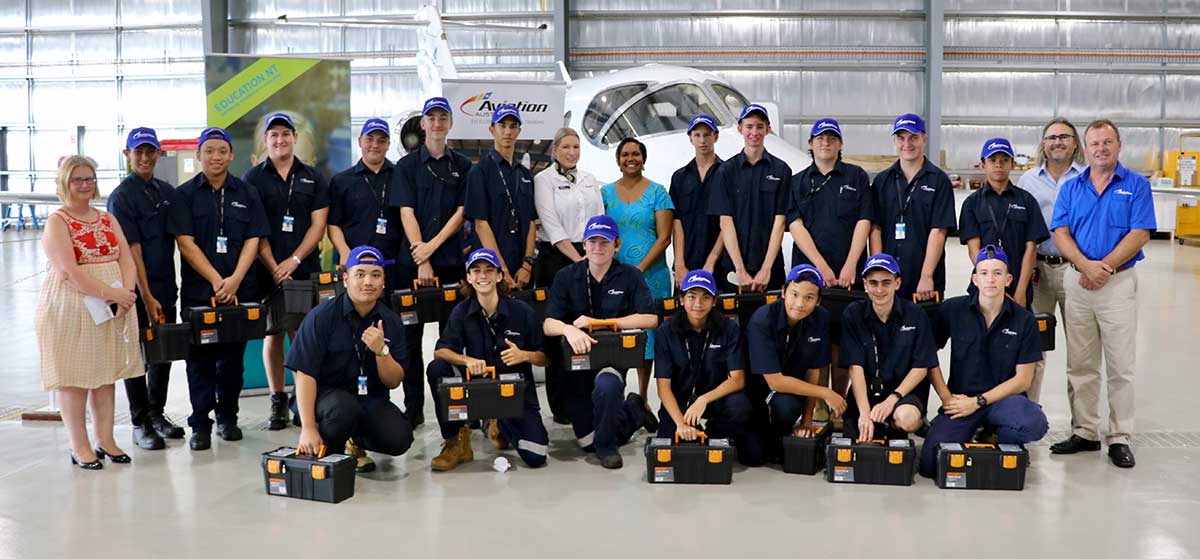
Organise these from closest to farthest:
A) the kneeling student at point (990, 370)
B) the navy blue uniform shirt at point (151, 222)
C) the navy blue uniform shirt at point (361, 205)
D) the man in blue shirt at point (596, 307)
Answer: the kneeling student at point (990, 370) → the man in blue shirt at point (596, 307) → the navy blue uniform shirt at point (151, 222) → the navy blue uniform shirt at point (361, 205)

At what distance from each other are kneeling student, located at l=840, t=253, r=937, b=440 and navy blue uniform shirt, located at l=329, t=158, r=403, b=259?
2714mm

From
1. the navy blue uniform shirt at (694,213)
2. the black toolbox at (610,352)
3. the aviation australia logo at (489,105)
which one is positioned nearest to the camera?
the black toolbox at (610,352)

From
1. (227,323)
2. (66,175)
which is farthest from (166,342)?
(66,175)

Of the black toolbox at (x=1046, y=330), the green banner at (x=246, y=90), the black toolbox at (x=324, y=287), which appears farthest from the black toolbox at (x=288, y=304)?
the black toolbox at (x=1046, y=330)

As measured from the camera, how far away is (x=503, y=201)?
18.8 ft

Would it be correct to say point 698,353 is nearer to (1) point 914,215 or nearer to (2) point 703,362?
(2) point 703,362

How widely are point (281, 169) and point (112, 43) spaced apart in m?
18.4

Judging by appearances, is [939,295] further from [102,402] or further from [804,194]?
[102,402]

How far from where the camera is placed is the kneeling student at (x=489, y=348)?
4.89 meters

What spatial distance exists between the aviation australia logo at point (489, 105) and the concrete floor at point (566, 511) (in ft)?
9.29

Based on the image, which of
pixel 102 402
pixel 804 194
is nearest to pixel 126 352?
pixel 102 402

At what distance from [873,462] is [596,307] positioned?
1.63 m

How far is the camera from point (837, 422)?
5.66m

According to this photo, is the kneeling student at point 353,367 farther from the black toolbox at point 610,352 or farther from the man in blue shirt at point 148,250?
the man in blue shirt at point 148,250
